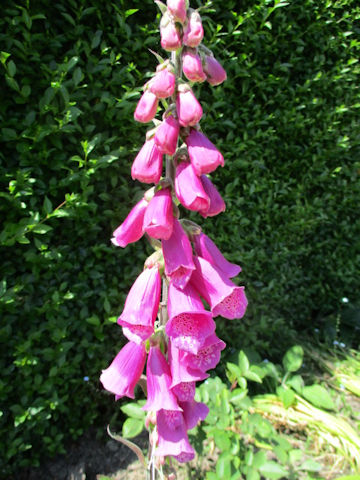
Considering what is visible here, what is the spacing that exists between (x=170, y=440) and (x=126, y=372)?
219 mm

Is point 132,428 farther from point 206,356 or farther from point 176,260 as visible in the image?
point 176,260

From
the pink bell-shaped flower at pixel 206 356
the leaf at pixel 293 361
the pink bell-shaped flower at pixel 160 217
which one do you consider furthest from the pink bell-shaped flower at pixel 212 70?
the leaf at pixel 293 361

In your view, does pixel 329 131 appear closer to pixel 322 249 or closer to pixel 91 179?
pixel 322 249

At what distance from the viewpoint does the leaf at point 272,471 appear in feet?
4.32

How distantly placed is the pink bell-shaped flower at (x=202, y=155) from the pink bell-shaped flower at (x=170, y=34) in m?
0.23

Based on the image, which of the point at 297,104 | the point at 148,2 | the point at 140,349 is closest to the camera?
the point at 140,349

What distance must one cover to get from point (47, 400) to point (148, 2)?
222 centimetres

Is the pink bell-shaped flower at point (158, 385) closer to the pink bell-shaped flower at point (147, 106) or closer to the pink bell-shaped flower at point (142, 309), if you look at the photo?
the pink bell-shaped flower at point (142, 309)

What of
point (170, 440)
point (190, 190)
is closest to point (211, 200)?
point (190, 190)

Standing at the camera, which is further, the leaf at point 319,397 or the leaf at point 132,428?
the leaf at point 319,397

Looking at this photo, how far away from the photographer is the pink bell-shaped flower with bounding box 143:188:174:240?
843 mm

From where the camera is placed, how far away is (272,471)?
133 cm

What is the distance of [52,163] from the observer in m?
1.66

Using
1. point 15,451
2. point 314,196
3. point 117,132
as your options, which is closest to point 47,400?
point 15,451
